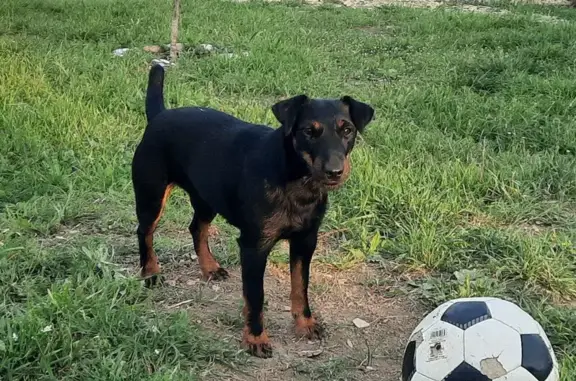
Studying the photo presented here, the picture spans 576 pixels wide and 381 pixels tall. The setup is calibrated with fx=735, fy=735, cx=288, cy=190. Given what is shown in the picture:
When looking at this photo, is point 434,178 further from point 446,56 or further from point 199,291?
point 446,56

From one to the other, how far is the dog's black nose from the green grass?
931 millimetres

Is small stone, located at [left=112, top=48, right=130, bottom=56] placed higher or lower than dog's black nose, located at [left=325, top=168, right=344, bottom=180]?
lower

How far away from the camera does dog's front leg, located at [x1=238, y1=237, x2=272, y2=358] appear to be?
10.7ft

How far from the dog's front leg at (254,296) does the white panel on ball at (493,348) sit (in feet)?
3.21

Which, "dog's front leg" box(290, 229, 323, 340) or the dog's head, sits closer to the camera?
the dog's head

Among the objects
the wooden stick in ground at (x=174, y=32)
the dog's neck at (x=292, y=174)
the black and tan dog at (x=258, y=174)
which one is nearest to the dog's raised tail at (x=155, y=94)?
the black and tan dog at (x=258, y=174)

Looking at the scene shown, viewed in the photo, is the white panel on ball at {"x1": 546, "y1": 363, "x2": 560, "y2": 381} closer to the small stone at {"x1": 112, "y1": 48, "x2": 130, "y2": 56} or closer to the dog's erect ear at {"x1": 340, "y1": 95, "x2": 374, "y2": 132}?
the dog's erect ear at {"x1": 340, "y1": 95, "x2": 374, "y2": 132}

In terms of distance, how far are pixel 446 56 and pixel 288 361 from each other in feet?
20.1

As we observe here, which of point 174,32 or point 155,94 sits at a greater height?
point 155,94

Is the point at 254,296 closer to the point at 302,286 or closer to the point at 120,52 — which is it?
the point at 302,286

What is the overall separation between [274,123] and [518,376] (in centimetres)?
380

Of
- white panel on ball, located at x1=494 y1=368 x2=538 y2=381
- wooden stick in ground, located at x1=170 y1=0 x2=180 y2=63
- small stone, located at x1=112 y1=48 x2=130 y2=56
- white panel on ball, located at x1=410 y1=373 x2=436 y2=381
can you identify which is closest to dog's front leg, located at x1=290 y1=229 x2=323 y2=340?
white panel on ball, located at x1=410 y1=373 x2=436 y2=381

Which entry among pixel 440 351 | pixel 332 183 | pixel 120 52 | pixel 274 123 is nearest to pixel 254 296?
pixel 332 183

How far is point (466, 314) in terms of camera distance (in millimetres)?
2803
